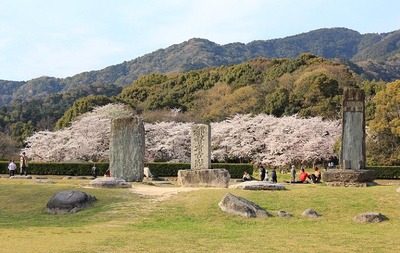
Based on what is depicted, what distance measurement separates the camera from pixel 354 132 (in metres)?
23.0

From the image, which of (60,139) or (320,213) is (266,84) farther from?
(320,213)

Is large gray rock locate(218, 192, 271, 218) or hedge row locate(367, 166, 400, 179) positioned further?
hedge row locate(367, 166, 400, 179)

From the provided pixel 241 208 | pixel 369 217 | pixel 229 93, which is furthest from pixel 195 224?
pixel 229 93

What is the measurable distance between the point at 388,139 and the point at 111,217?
105 feet

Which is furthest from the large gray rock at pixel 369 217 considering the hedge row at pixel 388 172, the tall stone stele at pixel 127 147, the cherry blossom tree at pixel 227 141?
the cherry blossom tree at pixel 227 141

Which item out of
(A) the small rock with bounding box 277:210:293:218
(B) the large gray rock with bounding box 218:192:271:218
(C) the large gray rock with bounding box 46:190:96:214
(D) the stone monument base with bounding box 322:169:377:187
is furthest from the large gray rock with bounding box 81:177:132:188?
(D) the stone monument base with bounding box 322:169:377:187

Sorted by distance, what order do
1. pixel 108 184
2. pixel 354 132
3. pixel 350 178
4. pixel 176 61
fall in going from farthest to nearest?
pixel 176 61 < pixel 354 132 < pixel 350 178 < pixel 108 184

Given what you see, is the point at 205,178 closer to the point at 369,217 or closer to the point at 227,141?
the point at 369,217

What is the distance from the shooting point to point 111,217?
52.0ft

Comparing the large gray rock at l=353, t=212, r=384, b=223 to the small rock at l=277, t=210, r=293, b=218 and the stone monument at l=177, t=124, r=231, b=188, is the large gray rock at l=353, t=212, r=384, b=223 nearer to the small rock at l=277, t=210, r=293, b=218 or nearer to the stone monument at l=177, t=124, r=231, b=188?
the small rock at l=277, t=210, r=293, b=218

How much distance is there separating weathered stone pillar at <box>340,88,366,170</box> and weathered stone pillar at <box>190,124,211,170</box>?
5889 millimetres

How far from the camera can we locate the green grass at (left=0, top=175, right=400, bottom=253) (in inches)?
460

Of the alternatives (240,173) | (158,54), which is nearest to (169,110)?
(240,173)

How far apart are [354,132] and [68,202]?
40.1 feet
